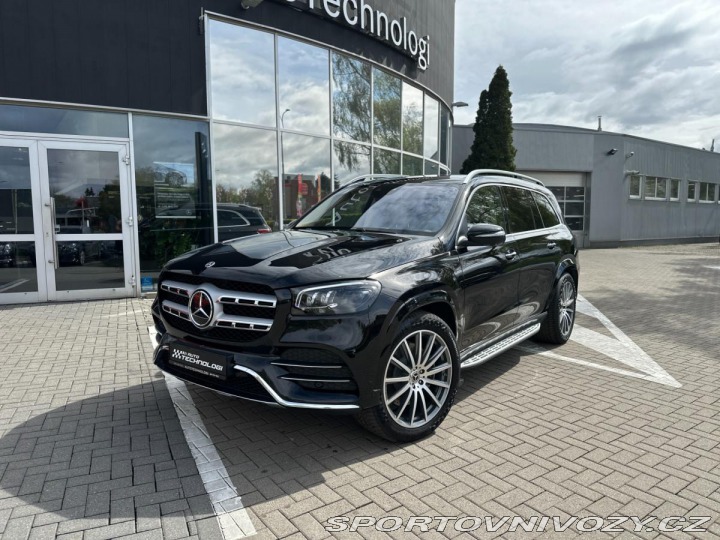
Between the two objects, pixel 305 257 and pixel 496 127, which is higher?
pixel 496 127

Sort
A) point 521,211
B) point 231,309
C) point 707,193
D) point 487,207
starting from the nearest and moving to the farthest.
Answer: point 231,309 < point 487,207 < point 521,211 < point 707,193

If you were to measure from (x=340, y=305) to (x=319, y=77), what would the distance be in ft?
29.8

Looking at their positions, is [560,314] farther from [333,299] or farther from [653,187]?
[653,187]

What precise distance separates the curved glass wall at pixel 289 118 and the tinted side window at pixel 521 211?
5.97 meters

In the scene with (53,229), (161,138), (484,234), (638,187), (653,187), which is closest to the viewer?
(484,234)

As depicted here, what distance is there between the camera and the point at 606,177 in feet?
80.1

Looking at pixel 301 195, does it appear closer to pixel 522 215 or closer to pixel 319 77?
pixel 319 77

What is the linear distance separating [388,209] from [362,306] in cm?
150

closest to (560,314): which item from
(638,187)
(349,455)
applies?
(349,455)

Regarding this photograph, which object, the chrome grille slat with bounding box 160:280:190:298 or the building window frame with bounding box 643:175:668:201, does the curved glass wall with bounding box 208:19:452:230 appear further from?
the building window frame with bounding box 643:175:668:201

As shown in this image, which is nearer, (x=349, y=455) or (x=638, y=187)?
(x=349, y=455)

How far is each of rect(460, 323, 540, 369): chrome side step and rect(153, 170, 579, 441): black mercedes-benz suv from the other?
2cm

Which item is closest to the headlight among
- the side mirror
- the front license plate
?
the front license plate

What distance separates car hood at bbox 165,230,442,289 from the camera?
10.2 ft
